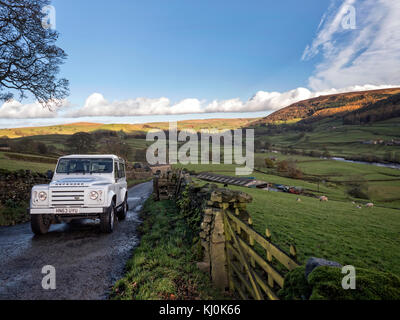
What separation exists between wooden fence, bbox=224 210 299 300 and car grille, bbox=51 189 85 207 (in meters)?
4.83

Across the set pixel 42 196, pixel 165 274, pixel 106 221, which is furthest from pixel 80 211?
pixel 165 274

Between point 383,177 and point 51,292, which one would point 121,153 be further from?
point 383,177

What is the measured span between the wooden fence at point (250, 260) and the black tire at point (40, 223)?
248 inches

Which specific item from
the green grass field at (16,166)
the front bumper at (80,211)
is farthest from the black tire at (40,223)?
the green grass field at (16,166)

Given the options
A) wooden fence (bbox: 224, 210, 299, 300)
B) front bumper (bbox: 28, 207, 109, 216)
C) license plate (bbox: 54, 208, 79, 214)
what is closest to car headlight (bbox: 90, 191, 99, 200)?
front bumper (bbox: 28, 207, 109, 216)

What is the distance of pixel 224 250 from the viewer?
4742mm

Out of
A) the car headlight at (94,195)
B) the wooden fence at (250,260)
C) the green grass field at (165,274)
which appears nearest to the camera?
the wooden fence at (250,260)

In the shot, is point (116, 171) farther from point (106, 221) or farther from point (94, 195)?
point (106, 221)

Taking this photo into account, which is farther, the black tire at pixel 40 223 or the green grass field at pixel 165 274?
the black tire at pixel 40 223

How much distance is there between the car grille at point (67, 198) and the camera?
6.78 m

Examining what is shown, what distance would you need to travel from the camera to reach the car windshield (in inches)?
348

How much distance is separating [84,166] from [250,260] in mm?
7867

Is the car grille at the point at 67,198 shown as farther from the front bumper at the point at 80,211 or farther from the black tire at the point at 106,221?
the black tire at the point at 106,221

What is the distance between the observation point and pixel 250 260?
3.84 m
